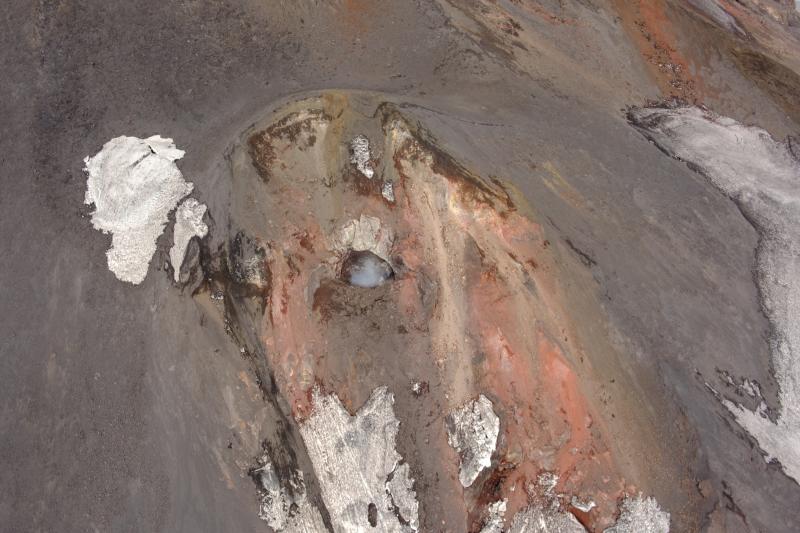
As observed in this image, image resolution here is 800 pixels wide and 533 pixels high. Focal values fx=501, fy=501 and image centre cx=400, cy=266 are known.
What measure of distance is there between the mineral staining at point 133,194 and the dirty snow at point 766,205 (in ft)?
25.6

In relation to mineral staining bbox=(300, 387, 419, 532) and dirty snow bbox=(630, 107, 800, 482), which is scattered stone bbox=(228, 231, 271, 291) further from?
dirty snow bbox=(630, 107, 800, 482)

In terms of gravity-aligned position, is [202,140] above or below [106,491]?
above

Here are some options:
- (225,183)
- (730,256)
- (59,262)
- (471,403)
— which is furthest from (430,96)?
(59,262)

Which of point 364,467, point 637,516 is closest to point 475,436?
point 364,467

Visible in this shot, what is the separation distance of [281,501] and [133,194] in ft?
16.3

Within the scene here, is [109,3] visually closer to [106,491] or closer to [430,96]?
[430,96]

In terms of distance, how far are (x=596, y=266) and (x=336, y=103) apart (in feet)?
14.8

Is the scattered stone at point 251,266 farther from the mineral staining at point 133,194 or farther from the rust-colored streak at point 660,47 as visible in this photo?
the rust-colored streak at point 660,47

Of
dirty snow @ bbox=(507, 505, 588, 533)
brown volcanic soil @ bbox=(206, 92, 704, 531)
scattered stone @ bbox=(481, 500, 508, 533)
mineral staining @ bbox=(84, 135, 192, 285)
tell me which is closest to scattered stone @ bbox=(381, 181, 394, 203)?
brown volcanic soil @ bbox=(206, 92, 704, 531)

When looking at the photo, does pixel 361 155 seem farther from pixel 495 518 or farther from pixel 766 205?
pixel 766 205

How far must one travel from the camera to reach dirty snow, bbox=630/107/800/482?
7.14 metres

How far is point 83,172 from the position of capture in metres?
7.79

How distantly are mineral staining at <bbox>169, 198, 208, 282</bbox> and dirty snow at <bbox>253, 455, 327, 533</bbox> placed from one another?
3.10 m

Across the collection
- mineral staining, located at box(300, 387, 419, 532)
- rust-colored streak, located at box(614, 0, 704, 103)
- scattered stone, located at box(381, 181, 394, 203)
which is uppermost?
rust-colored streak, located at box(614, 0, 704, 103)
